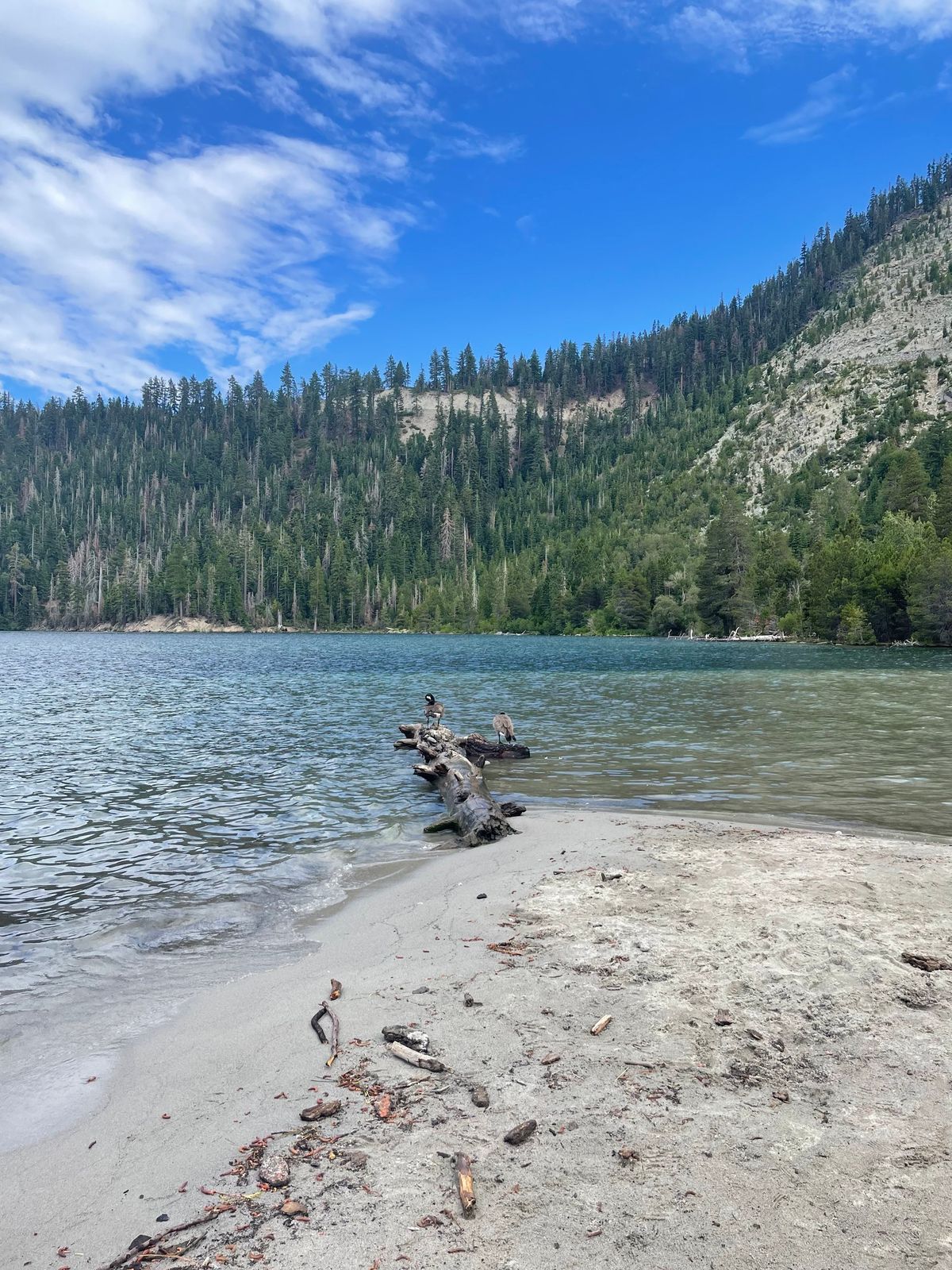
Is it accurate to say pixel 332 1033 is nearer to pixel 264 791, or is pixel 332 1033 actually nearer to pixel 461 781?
pixel 461 781

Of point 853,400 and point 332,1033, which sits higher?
point 853,400

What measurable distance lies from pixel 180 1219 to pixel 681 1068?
3.63 meters

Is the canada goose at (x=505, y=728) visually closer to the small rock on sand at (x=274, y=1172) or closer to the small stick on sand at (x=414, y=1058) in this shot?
the small stick on sand at (x=414, y=1058)

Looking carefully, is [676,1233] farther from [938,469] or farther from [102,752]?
[938,469]

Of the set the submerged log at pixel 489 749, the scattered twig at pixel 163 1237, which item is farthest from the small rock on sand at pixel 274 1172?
the submerged log at pixel 489 749

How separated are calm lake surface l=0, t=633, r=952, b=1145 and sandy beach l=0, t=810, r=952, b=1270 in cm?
112

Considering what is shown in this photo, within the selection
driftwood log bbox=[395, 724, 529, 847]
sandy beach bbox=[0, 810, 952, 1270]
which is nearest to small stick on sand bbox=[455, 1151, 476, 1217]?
sandy beach bbox=[0, 810, 952, 1270]

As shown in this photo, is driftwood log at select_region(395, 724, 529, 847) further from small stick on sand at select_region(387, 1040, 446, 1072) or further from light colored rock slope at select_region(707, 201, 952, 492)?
light colored rock slope at select_region(707, 201, 952, 492)

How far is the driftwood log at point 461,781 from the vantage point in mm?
14414

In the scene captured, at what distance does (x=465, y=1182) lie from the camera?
433 cm

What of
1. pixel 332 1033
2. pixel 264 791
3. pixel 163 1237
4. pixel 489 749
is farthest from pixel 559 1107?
pixel 489 749

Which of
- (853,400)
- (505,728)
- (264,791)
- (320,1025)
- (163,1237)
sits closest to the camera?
(163,1237)

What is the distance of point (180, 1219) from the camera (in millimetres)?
4340

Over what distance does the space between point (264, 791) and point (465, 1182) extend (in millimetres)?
14827
